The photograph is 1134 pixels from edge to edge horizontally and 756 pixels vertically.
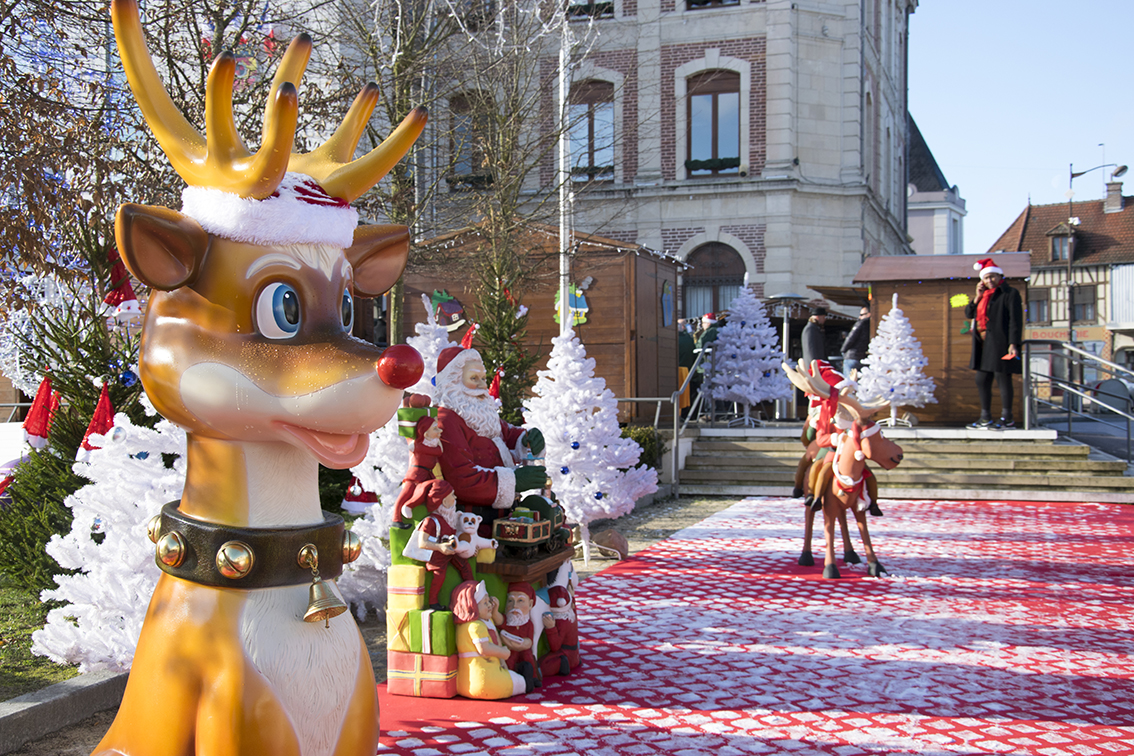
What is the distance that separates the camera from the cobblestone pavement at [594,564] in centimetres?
387

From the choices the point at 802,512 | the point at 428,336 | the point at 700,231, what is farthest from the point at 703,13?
the point at 428,336

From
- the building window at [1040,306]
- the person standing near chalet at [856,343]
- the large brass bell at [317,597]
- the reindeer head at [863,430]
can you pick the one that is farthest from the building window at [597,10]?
the building window at [1040,306]

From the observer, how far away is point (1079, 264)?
41.6 m

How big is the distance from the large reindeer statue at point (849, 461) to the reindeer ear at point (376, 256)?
5091 mm

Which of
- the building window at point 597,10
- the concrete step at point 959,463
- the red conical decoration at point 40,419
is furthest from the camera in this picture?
the building window at point 597,10

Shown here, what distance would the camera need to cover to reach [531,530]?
483cm

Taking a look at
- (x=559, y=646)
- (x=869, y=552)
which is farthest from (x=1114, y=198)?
(x=559, y=646)

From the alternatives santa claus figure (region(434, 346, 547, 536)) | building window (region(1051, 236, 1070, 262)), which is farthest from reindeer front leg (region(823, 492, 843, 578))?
building window (region(1051, 236, 1070, 262))

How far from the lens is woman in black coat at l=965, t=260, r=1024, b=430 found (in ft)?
41.0

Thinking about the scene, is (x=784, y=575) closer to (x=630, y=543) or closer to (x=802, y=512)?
(x=630, y=543)

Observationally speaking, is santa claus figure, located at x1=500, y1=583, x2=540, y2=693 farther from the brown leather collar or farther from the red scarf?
the red scarf

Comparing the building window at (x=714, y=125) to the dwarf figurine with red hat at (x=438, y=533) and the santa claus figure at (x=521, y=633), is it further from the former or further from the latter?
the dwarf figurine with red hat at (x=438, y=533)

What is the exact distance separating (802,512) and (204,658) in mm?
9676

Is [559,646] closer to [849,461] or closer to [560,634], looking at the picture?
[560,634]
